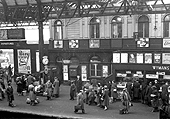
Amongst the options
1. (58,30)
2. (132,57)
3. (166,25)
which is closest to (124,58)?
(132,57)

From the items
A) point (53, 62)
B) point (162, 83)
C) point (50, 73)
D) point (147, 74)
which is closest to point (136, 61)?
point (147, 74)

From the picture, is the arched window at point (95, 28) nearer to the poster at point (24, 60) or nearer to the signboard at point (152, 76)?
the poster at point (24, 60)

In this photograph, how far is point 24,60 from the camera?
28.5 metres

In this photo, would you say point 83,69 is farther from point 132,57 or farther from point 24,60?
point 24,60

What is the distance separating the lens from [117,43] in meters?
23.8

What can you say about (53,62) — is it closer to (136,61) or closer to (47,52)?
(47,52)

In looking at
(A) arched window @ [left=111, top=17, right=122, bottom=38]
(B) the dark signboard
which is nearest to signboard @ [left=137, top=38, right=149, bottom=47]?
(A) arched window @ [left=111, top=17, right=122, bottom=38]

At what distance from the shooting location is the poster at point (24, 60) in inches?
1113

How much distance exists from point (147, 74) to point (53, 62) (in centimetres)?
1137

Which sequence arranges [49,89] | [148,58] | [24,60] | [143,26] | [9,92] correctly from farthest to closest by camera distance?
[24,60] < [143,26] < [148,58] < [49,89] < [9,92]

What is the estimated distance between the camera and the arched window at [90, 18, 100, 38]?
25844 mm

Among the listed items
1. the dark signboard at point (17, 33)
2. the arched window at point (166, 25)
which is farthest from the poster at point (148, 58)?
the dark signboard at point (17, 33)

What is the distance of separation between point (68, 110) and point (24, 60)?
1370 cm

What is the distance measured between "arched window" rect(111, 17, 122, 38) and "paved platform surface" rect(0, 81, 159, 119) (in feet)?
28.5
